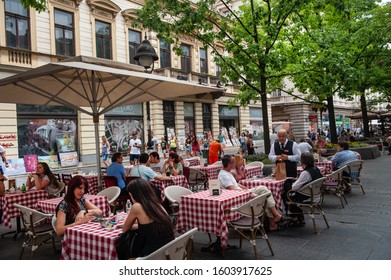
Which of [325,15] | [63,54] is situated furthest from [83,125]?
[325,15]

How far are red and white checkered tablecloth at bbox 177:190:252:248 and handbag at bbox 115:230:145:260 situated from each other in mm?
1547

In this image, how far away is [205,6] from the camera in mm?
11805

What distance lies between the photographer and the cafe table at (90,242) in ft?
11.1

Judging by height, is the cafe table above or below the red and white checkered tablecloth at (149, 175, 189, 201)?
below

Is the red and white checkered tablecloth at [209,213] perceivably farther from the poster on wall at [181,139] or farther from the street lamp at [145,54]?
the poster on wall at [181,139]

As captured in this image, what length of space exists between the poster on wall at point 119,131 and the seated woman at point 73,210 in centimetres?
1622

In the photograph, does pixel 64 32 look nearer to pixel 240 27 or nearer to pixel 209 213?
pixel 240 27

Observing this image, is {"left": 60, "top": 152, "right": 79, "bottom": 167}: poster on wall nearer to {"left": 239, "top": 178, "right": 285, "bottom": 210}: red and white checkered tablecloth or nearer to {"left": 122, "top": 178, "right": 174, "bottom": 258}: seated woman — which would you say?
{"left": 239, "top": 178, "right": 285, "bottom": 210}: red and white checkered tablecloth

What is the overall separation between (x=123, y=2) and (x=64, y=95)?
1501cm

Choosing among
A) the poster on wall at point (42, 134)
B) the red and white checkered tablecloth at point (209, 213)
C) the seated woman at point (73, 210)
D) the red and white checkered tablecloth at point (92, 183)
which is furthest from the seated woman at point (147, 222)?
the poster on wall at point (42, 134)

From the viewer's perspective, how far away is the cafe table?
3395mm

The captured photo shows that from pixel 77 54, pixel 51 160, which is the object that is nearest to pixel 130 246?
pixel 51 160

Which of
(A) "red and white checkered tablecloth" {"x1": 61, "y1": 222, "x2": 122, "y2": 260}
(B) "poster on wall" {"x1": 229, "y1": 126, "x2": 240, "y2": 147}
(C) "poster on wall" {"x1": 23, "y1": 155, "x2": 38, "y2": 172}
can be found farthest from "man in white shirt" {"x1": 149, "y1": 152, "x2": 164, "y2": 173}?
(B) "poster on wall" {"x1": 229, "y1": 126, "x2": 240, "y2": 147}

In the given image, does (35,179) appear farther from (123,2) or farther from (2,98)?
(123,2)
